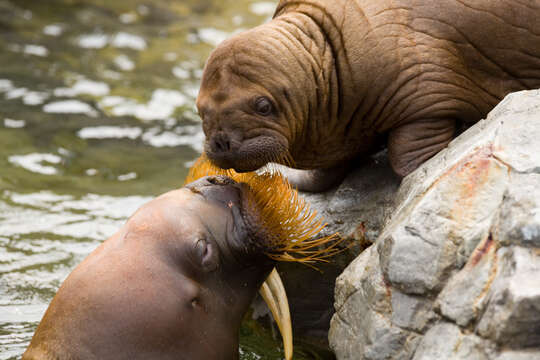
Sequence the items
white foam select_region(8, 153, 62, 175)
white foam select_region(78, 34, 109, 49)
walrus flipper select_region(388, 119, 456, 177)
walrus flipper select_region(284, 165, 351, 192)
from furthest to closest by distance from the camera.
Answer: white foam select_region(78, 34, 109, 49), white foam select_region(8, 153, 62, 175), walrus flipper select_region(284, 165, 351, 192), walrus flipper select_region(388, 119, 456, 177)

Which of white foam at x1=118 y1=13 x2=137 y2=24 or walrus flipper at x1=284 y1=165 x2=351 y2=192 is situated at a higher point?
walrus flipper at x1=284 y1=165 x2=351 y2=192

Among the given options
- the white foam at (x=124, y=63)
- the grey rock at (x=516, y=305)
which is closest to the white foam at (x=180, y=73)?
the white foam at (x=124, y=63)

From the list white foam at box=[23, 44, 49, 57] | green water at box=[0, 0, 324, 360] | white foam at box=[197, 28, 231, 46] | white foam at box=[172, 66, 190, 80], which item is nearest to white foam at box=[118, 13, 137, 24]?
green water at box=[0, 0, 324, 360]

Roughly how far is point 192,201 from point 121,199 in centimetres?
323

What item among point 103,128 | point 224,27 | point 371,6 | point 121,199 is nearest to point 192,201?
point 371,6

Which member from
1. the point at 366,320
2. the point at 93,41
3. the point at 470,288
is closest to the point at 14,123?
the point at 93,41

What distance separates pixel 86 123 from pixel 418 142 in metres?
5.53

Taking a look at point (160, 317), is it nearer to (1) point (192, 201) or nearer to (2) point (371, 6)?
(1) point (192, 201)

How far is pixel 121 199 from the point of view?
6824 millimetres

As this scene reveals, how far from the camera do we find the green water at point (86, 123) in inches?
218

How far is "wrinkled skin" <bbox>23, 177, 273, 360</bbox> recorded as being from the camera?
3.35m

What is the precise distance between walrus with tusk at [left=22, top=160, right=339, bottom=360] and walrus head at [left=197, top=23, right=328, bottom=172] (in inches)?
7.3

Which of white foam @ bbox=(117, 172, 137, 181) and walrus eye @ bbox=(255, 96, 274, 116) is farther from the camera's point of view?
white foam @ bbox=(117, 172, 137, 181)

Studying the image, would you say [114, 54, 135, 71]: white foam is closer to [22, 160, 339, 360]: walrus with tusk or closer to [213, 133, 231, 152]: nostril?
[213, 133, 231, 152]: nostril
